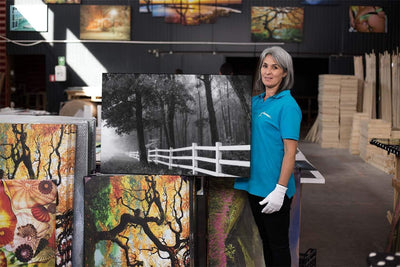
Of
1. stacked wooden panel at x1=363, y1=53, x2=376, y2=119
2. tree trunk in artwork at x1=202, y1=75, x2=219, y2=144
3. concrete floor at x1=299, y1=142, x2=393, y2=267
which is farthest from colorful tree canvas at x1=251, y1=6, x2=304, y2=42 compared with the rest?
tree trunk in artwork at x1=202, y1=75, x2=219, y2=144

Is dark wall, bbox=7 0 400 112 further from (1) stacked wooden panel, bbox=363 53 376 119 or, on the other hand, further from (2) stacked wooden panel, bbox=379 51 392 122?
(2) stacked wooden panel, bbox=379 51 392 122

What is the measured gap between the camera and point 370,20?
14.8m

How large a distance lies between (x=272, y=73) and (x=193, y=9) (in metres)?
12.4

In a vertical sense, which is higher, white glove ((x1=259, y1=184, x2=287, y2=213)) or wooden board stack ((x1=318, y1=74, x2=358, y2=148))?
wooden board stack ((x1=318, y1=74, x2=358, y2=148))

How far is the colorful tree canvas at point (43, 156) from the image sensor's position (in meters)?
2.92

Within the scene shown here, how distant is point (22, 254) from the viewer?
287 cm

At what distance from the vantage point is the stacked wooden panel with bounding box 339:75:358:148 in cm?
1237

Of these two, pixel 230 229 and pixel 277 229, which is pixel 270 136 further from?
pixel 230 229

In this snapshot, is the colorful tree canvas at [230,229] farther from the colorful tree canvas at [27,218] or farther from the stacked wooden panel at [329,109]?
the stacked wooden panel at [329,109]

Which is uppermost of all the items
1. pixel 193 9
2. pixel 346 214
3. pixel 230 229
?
pixel 193 9

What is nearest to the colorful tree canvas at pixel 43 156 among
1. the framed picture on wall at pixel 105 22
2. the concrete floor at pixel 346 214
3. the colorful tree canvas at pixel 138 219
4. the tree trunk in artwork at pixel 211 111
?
the colorful tree canvas at pixel 138 219

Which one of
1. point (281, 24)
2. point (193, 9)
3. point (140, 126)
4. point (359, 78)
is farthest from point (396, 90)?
point (140, 126)

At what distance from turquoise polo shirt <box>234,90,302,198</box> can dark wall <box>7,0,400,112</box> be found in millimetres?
11906

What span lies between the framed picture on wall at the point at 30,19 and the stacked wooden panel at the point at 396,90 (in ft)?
33.4
